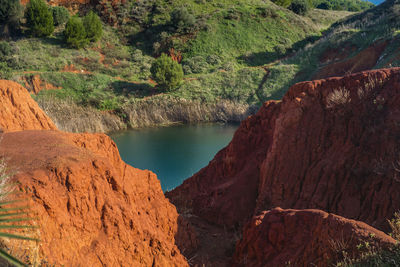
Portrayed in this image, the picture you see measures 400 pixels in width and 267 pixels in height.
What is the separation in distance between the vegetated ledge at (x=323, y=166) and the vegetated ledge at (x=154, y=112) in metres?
17.0

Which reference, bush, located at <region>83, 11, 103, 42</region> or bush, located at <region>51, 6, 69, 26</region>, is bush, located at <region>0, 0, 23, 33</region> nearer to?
bush, located at <region>51, 6, 69, 26</region>

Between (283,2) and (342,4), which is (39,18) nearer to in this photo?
(283,2)

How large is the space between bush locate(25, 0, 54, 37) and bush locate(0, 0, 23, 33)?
992 millimetres

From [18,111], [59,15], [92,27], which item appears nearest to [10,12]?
[59,15]

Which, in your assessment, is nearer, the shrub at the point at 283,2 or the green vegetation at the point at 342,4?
the shrub at the point at 283,2

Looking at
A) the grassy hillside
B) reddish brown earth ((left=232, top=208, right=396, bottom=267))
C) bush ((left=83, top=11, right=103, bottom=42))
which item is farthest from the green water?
bush ((left=83, top=11, right=103, bottom=42))

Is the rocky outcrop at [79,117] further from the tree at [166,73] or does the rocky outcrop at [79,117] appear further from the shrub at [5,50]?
the shrub at [5,50]

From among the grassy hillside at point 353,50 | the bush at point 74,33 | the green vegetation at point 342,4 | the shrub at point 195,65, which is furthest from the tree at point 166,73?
the green vegetation at point 342,4

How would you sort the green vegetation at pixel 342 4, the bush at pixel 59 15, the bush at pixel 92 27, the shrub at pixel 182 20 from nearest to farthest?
the bush at pixel 92 27
the bush at pixel 59 15
the shrub at pixel 182 20
the green vegetation at pixel 342 4

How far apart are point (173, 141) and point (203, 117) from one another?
580 centimetres

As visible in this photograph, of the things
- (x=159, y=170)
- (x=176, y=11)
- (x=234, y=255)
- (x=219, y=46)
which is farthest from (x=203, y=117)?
(x=234, y=255)

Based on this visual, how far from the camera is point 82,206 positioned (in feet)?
15.6

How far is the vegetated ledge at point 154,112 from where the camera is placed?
24.6 meters

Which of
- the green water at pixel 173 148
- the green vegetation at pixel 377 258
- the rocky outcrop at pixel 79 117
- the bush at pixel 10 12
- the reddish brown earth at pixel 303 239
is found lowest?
the green water at pixel 173 148
